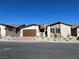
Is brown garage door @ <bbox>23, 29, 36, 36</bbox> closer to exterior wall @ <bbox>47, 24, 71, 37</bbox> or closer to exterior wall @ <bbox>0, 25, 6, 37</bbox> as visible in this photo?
exterior wall @ <bbox>47, 24, 71, 37</bbox>

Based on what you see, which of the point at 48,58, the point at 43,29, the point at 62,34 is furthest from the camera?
the point at 43,29

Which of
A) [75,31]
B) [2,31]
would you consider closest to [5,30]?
[2,31]

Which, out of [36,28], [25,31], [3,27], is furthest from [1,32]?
[36,28]

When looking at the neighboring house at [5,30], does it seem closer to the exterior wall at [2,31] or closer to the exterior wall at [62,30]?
the exterior wall at [2,31]

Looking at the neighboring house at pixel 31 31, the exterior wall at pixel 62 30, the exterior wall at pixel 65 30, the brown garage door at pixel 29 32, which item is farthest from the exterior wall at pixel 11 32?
the exterior wall at pixel 65 30

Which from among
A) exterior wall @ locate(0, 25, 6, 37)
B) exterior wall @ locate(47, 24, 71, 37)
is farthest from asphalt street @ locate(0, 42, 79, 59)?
exterior wall @ locate(0, 25, 6, 37)

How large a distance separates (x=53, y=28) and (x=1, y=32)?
585 inches

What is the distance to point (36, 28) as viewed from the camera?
48500 mm

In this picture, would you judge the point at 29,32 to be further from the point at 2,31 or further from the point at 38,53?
the point at 38,53

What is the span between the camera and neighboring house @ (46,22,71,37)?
45.0 metres

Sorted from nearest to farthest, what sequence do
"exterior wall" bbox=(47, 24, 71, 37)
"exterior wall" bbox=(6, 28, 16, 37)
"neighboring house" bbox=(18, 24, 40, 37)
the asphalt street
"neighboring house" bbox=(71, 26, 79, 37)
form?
1. the asphalt street
2. "exterior wall" bbox=(47, 24, 71, 37)
3. "neighboring house" bbox=(71, 26, 79, 37)
4. "neighboring house" bbox=(18, 24, 40, 37)
5. "exterior wall" bbox=(6, 28, 16, 37)

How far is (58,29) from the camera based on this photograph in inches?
1785

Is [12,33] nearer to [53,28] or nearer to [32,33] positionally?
[32,33]

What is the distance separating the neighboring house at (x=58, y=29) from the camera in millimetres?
45037
